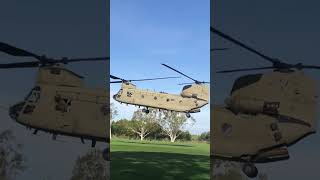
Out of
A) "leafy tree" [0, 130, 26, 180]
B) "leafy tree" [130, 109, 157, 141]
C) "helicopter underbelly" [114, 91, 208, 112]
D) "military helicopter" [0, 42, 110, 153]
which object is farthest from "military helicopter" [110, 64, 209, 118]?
"leafy tree" [0, 130, 26, 180]

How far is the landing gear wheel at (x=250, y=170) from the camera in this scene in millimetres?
6609

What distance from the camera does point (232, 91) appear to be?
6.75 metres

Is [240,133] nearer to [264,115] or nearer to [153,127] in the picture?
[264,115]

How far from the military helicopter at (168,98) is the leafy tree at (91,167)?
668 centimetres

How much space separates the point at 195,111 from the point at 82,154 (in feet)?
29.0

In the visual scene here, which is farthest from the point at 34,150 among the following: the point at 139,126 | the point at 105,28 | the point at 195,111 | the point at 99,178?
the point at 139,126

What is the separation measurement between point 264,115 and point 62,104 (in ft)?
9.13

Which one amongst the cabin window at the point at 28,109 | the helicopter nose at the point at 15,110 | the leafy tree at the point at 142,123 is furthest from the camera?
the leafy tree at the point at 142,123

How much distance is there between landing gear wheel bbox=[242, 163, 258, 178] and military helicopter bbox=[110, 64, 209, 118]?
6.82m

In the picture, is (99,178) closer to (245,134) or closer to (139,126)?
(245,134)

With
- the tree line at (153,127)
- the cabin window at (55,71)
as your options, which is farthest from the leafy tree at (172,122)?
the cabin window at (55,71)

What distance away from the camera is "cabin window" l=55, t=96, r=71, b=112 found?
261 inches

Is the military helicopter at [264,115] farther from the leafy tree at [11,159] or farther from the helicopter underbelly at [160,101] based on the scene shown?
the helicopter underbelly at [160,101]

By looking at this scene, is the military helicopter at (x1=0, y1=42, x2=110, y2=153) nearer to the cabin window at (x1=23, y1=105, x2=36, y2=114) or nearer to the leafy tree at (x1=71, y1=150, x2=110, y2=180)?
the cabin window at (x1=23, y1=105, x2=36, y2=114)
